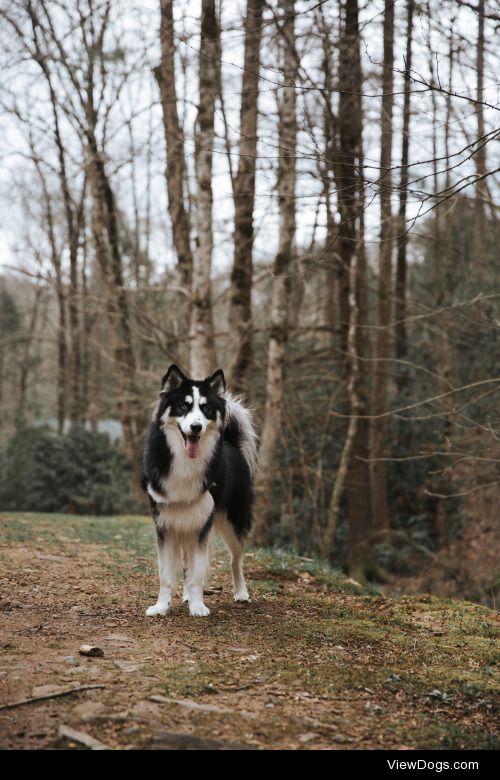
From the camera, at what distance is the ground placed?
3.93m

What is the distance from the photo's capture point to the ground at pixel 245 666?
3928mm

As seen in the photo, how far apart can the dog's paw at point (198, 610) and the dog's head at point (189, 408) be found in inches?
46.7

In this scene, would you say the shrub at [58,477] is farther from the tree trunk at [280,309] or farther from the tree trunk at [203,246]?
the tree trunk at [203,246]

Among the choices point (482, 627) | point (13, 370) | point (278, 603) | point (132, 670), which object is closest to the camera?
A: point (132, 670)

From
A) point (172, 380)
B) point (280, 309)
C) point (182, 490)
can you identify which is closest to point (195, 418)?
point (172, 380)

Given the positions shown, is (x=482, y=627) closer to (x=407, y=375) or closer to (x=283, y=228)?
(x=283, y=228)

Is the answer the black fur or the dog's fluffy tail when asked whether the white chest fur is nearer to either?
the black fur

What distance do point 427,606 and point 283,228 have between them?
273 inches

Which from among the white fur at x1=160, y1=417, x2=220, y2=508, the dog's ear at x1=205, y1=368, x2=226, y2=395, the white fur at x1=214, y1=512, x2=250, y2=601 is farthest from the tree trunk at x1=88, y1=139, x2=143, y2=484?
the white fur at x1=160, y1=417, x2=220, y2=508

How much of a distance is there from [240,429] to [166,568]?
5.10 ft

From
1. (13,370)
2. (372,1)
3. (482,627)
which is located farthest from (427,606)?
(13,370)

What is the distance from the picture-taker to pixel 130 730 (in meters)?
3.80

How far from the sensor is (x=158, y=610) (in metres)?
6.33

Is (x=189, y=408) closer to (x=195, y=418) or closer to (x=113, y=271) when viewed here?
(x=195, y=418)
